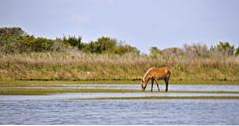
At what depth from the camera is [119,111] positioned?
25547mm

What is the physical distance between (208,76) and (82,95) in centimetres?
1874

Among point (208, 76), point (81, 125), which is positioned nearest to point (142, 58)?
point (208, 76)

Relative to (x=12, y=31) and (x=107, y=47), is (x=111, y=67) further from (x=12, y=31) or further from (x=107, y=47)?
(x=12, y=31)

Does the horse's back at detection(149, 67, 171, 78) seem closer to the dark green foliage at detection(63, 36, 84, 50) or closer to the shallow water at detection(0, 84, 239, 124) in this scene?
the shallow water at detection(0, 84, 239, 124)

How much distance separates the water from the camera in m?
22.6

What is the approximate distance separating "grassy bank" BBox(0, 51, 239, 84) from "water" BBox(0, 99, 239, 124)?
762 inches

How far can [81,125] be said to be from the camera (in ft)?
69.2

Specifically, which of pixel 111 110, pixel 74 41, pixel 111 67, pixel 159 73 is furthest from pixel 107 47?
pixel 111 110

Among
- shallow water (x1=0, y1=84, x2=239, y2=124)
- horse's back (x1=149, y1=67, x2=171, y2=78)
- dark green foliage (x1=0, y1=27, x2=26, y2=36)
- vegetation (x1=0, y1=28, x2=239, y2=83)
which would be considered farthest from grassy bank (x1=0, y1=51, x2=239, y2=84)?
dark green foliage (x1=0, y1=27, x2=26, y2=36)

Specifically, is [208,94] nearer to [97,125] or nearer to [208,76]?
[97,125]

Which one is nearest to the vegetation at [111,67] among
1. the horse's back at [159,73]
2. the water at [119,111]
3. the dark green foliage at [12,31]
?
the horse's back at [159,73]

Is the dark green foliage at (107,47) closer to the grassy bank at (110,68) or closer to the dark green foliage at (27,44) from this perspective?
the dark green foliage at (27,44)

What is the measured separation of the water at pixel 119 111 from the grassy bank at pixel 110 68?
19361mm

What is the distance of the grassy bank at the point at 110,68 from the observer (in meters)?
49.4
